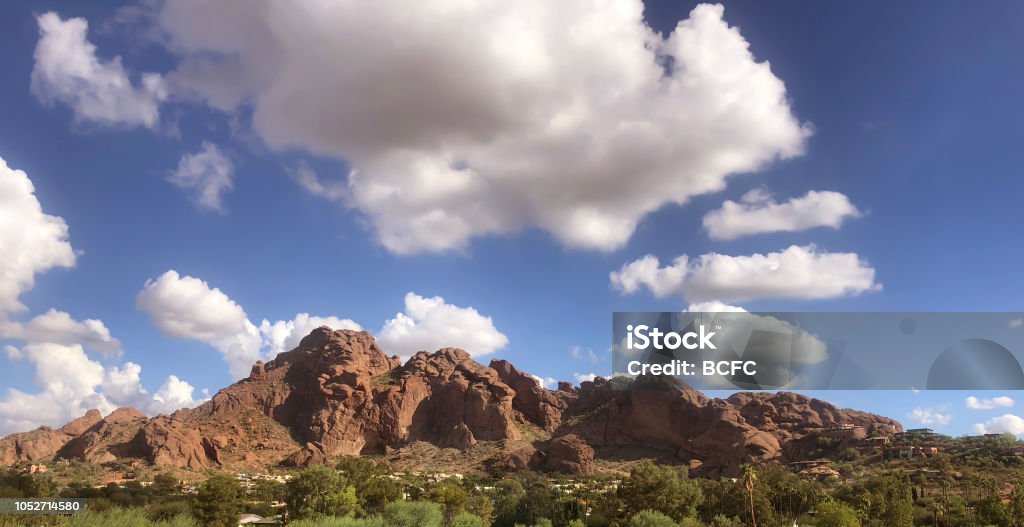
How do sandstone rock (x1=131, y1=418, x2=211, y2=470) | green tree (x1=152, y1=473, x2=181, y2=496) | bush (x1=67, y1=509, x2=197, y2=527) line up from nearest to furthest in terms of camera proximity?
1. bush (x1=67, y1=509, x2=197, y2=527)
2. green tree (x1=152, y1=473, x2=181, y2=496)
3. sandstone rock (x1=131, y1=418, x2=211, y2=470)

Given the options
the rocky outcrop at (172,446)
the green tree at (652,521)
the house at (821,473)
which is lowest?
the house at (821,473)

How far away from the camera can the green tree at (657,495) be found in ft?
177

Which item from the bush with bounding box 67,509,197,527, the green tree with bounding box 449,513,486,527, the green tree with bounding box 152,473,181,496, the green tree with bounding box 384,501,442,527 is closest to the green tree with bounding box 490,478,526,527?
the green tree with bounding box 449,513,486,527

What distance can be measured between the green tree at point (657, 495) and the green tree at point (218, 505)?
3269cm

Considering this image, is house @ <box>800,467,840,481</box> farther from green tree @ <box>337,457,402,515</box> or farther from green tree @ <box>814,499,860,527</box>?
green tree @ <box>337,457,402,515</box>

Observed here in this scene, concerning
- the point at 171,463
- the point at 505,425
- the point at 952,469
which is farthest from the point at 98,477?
the point at 952,469

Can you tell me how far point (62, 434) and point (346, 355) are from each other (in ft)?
183

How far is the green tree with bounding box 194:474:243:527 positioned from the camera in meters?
47.2

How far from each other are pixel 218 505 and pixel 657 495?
35700mm

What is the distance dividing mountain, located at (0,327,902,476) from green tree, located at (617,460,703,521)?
46470 millimetres

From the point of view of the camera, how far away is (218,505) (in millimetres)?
48000

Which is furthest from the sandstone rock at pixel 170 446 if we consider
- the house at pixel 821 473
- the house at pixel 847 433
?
the house at pixel 847 433

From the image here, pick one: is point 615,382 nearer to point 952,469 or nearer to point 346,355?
point 346,355

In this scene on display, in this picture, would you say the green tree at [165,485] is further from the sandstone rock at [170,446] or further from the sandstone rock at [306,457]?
the sandstone rock at [306,457]
